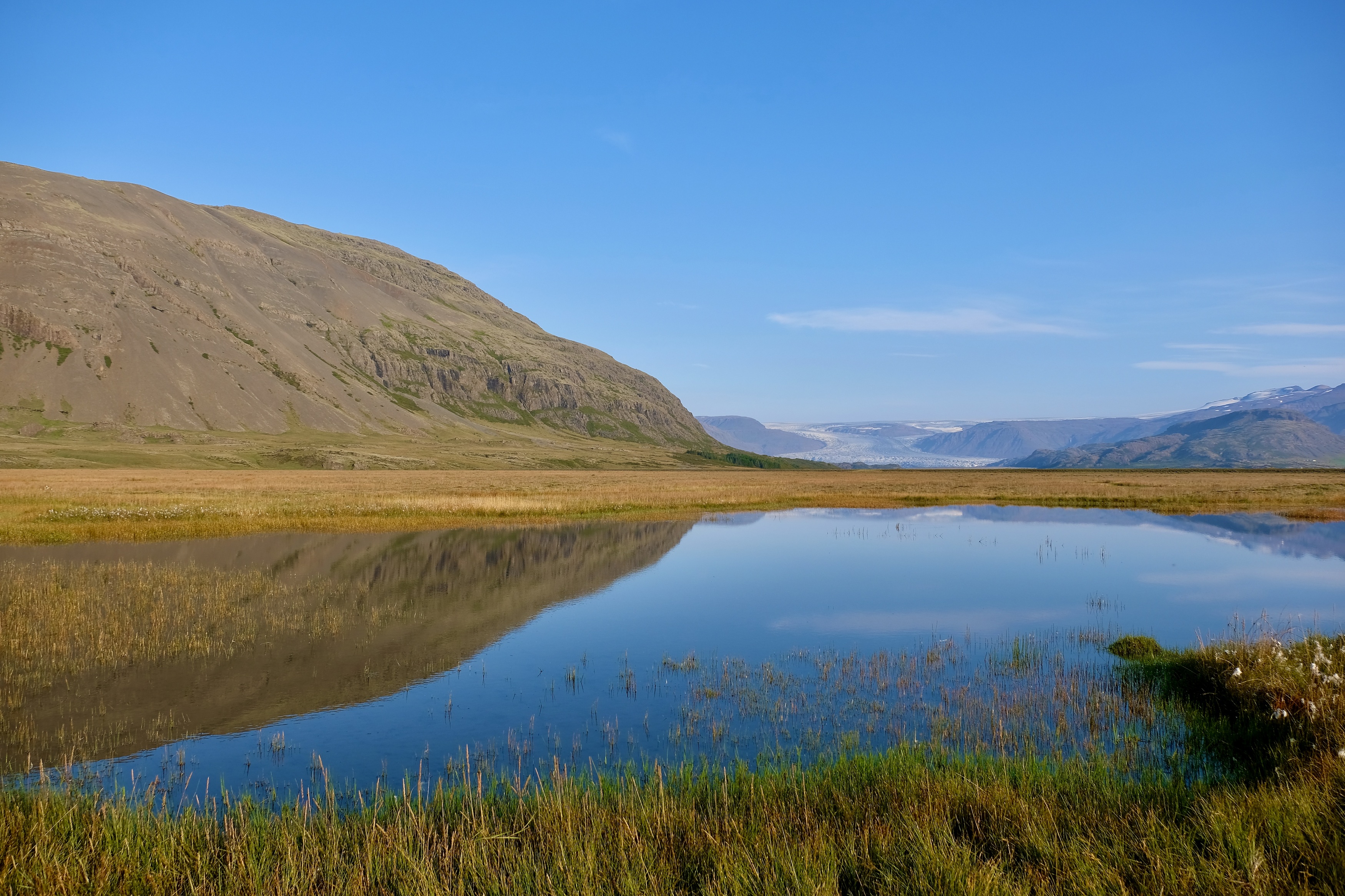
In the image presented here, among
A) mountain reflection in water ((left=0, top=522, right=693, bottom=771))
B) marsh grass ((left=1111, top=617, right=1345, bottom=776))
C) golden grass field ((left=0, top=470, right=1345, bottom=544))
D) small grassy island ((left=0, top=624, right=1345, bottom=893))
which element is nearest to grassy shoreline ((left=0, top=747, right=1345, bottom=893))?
small grassy island ((left=0, top=624, right=1345, bottom=893))

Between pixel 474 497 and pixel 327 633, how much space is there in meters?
46.1

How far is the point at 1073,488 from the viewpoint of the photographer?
92562 mm

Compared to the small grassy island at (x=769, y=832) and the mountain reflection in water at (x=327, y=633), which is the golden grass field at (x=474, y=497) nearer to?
the mountain reflection in water at (x=327, y=633)

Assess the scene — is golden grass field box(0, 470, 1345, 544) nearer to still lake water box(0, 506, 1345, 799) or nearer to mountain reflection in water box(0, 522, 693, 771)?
still lake water box(0, 506, 1345, 799)

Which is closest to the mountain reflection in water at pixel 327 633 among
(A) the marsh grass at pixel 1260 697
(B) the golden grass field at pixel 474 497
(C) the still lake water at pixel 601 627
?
(C) the still lake water at pixel 601 627

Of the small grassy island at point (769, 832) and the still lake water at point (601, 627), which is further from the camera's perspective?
the still lake water at point (601, 627)

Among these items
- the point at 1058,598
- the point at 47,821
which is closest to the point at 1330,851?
the point at 47,821

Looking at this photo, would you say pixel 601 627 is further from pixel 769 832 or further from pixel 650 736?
pixel 769 832

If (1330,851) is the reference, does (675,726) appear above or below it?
below

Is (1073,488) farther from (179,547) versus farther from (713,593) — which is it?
(179,547)

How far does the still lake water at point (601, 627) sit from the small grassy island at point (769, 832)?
237 centimetres

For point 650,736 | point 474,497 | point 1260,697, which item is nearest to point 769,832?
point 650,736

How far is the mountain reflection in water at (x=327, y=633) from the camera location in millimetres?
14328

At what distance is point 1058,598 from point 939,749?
18.7m
